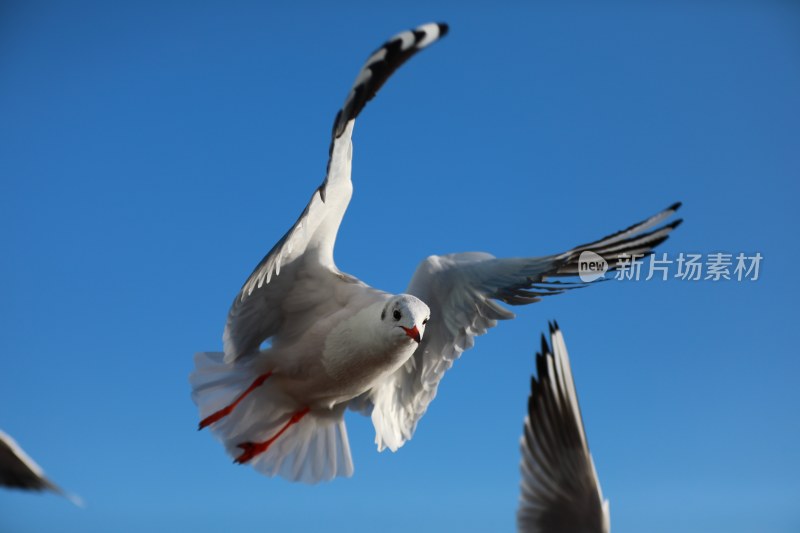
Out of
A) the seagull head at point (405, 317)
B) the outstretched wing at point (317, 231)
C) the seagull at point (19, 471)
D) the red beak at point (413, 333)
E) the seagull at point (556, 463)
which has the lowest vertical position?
the seagull at point (19, 471)

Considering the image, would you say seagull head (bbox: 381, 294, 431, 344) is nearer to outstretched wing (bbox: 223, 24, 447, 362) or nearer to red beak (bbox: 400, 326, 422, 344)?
red beak (bbox: 400, 326, 422, 344)

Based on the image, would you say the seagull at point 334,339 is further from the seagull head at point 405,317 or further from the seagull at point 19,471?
the seagull at point 19,471

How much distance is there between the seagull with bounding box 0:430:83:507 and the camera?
333cm

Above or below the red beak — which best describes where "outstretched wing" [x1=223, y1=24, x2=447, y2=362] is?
above

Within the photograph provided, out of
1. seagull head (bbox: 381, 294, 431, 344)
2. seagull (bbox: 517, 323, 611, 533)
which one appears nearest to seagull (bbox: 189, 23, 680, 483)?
seagull head (bbox: 381, 294, 431, 344)

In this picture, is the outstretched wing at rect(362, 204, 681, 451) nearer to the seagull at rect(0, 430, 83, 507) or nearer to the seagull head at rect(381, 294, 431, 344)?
the seagull head at rect(381, 294, 431, 344)

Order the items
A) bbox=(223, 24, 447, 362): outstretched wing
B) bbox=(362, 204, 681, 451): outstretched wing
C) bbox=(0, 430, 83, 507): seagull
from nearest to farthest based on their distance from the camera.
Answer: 1. bbox=(223, 24, 447, 362): outstretched wing
2. bbox=(0, 430, 83, 507): seagull
3. bbox=(362, 204, 681, 451): outstretched wing

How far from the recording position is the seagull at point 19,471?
131 inches

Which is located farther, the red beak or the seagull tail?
the seagull tail

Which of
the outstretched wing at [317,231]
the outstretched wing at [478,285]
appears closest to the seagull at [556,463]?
the outstretched wing at [478,285]

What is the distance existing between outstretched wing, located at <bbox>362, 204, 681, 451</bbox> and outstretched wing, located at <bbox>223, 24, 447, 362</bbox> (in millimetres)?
426

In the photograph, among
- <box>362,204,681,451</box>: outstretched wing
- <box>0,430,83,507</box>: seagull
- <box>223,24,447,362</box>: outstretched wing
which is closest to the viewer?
<box>223,24,447,362</box>: outstretched wing

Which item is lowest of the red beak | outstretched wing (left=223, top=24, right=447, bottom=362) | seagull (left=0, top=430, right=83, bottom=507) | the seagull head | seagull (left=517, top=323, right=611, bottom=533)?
seagull (left=0, top=430, right=83, bottom=507)

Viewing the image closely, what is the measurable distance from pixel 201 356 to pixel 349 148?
1046 mm
